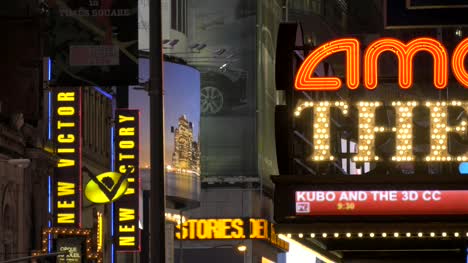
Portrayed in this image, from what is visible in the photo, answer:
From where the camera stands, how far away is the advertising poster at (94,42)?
22047 millimetres

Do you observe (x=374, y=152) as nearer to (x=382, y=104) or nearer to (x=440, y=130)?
(x=382, y=104)

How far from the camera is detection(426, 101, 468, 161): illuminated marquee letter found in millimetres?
24766

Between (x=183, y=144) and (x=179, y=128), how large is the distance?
75 cm

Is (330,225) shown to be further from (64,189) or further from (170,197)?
(170,197)

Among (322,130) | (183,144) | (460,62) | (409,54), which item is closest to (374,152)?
(322,130)

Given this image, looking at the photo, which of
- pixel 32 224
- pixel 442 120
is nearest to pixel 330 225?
pixel 442 120

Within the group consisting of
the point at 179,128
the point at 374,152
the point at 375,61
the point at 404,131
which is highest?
the point at 179,128

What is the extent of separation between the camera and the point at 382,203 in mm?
24406

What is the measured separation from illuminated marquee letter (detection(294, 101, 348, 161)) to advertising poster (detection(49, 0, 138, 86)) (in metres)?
3.80

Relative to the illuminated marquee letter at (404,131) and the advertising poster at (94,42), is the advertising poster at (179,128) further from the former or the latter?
the advertising poster at (94,42)

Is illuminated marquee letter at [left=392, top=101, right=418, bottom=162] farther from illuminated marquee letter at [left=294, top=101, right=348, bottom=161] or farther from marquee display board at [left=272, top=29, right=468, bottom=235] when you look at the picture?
illuminated marquee letter at [left=294, top=101, right=348, bottom=161]

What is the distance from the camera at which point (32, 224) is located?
48.8m

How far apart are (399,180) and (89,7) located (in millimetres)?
5620

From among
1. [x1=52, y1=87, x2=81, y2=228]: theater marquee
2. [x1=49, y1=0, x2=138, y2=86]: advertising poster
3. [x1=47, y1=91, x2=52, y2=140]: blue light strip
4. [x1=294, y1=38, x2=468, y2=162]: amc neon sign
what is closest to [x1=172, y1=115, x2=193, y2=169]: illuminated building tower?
[x1=52, y1=87, x2=81, y2=228]: theater marquee
